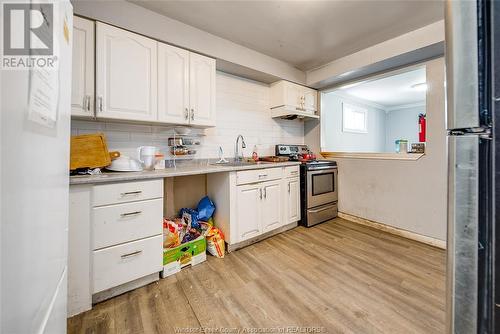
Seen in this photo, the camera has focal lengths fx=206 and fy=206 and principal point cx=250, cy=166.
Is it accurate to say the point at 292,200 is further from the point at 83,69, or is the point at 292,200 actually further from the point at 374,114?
the point at 374,114

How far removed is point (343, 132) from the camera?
14.6ft

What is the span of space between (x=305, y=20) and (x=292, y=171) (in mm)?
1647

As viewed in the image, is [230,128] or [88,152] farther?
[230,128]

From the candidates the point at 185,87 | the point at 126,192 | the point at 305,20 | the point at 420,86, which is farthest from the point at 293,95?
the point at 420,86

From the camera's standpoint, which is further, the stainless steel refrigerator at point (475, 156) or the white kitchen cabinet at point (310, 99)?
the white kitchen cabinet at point (310, 99)

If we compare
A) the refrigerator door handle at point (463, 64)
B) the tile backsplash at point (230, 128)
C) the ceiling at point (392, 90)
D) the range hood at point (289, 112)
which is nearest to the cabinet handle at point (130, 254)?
the tile backsplash at point (230, 128)

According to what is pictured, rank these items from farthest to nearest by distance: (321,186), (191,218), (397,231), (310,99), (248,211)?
(310,99) → (321,186) → (397,231) → (248,211) → (191,218)

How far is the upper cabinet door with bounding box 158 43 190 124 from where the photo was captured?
1.91 meters

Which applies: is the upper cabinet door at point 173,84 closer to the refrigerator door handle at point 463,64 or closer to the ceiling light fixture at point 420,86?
the refrigerator door handle at point 463,64

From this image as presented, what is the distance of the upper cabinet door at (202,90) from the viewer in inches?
82.9

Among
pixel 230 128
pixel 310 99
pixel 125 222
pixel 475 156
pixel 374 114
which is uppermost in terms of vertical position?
pixel 374 114

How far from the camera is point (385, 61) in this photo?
242 cm

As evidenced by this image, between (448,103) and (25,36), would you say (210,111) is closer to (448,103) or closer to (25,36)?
(25,36)

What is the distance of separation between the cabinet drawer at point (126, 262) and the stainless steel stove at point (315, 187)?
6.12 feet
